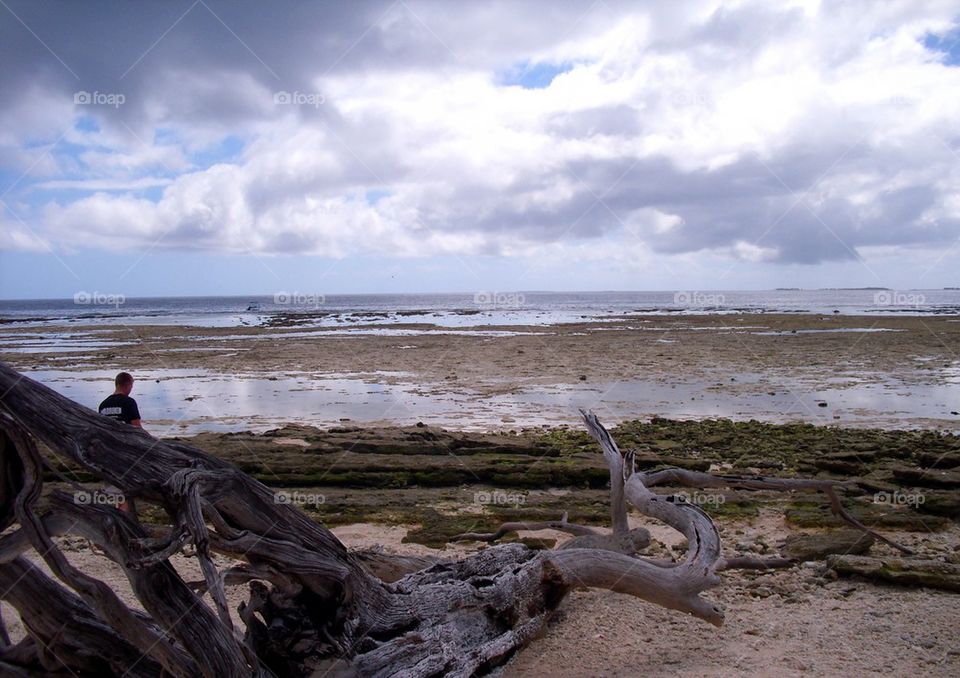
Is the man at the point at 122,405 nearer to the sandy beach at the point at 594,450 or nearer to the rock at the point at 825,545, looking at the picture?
the sandy beach at the point at 594,450

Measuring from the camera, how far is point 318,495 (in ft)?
30.7

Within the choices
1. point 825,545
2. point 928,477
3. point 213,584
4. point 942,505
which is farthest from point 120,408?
point 928,477

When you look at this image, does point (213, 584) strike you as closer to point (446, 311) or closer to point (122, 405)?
point (122, 405)

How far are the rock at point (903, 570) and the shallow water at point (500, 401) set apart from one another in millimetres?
8346

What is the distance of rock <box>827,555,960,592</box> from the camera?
622cm

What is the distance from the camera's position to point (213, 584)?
11.7 feet

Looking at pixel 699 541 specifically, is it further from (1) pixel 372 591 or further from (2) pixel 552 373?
(2) pixel 552 373

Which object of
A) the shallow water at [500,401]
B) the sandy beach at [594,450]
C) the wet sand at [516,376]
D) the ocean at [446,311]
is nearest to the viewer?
the sandy beach at [594,450]

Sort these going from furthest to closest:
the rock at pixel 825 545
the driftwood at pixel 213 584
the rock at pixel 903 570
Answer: the rock at pixel 825 545
the rock at pixel 903 570
the driftwood at pixel 213 584

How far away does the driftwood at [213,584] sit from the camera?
3676 millimetres

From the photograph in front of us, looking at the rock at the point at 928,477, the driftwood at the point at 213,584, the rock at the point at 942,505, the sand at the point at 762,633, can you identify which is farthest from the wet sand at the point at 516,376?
the driftwood at the point at 213,584

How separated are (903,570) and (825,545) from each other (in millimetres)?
869

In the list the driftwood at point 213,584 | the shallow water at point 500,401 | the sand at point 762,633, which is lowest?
the sand at point 762,633

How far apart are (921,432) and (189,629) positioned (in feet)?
Result: 45.2
